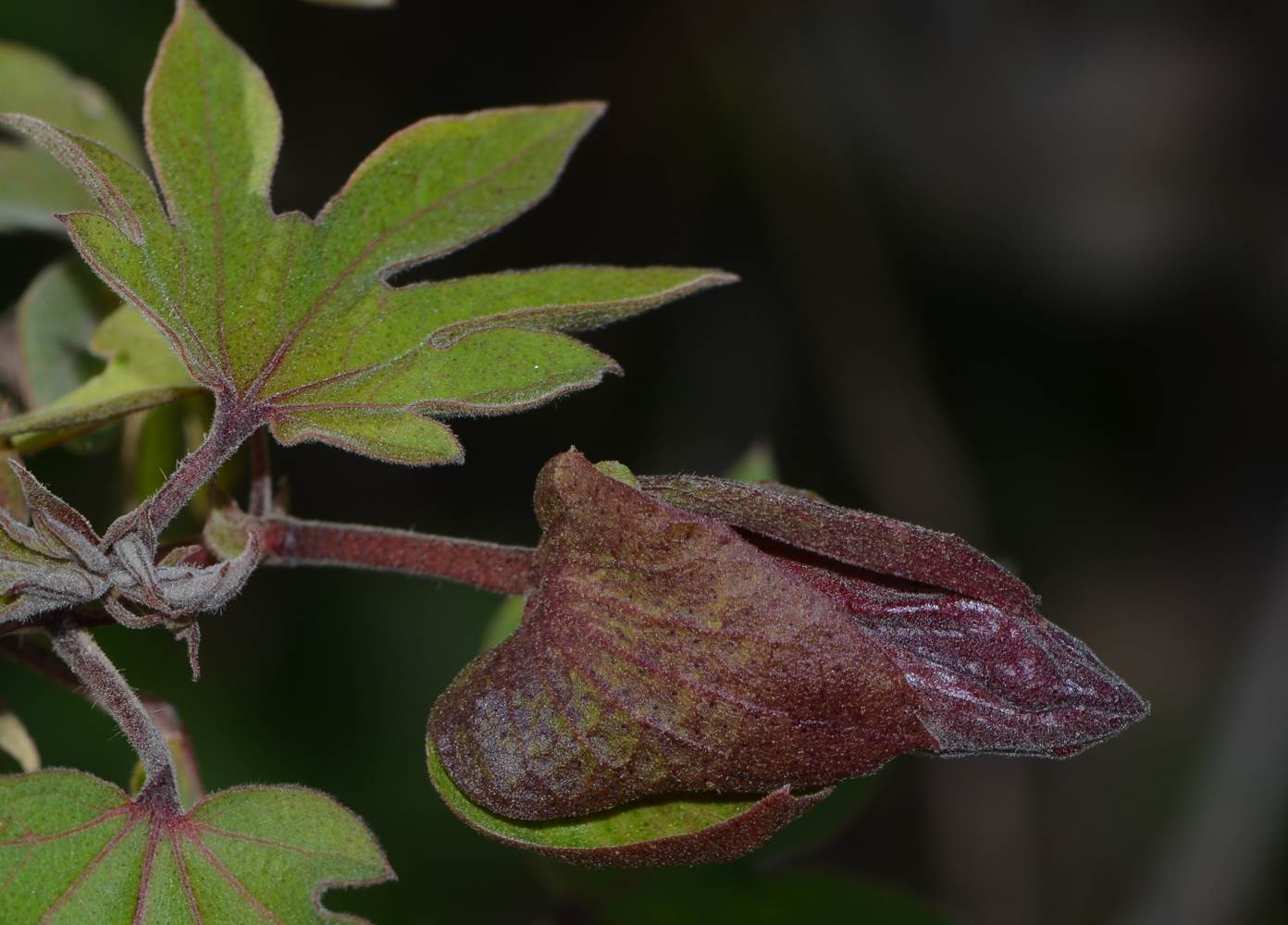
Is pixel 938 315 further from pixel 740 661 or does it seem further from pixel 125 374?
pixel 740 661

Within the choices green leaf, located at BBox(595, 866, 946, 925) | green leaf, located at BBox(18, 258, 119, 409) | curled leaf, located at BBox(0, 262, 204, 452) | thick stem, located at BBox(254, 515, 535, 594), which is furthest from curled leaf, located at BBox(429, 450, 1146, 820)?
green leaf, located at BBox(595, 866, 946, 925)

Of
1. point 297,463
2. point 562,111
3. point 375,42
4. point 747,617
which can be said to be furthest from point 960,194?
point 747,617

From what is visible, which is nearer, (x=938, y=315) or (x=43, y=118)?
(x=43, y=118)

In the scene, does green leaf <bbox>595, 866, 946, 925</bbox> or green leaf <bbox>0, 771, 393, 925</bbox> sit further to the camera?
green leaf <bbox>595, 866, 946, 925</bbox>

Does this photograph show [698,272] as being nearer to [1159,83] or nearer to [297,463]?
[297,463]

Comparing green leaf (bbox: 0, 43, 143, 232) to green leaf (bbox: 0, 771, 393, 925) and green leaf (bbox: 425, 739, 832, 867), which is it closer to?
green leaf (bbox: 0, 771, 393, 925)

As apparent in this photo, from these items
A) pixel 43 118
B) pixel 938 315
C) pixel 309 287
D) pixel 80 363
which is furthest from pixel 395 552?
pixel 938 315
